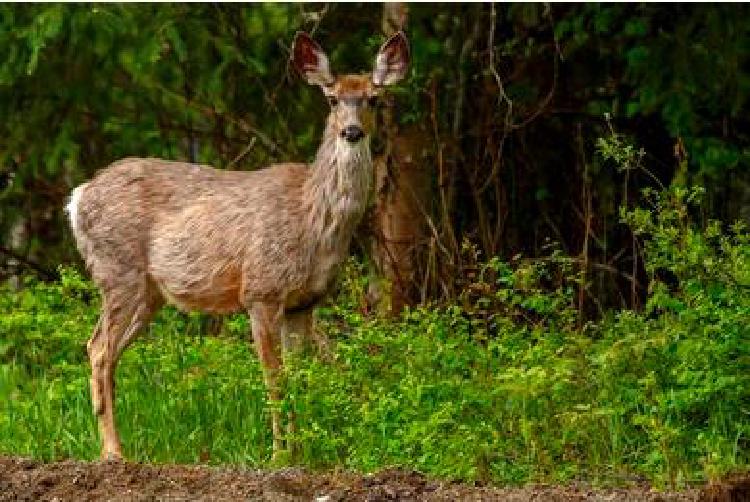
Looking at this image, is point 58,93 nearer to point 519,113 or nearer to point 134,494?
point 519,113

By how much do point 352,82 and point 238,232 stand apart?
2.90 feet

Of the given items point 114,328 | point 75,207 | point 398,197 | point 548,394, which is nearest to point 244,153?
point 398,197

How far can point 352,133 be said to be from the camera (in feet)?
29.6

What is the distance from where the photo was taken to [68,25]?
11500mm

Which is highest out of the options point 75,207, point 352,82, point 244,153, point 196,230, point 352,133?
point 352,82

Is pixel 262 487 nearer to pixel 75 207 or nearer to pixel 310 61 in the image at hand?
pixel 310 61

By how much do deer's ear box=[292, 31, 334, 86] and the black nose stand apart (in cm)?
40

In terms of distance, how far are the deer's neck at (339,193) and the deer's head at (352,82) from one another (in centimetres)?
8

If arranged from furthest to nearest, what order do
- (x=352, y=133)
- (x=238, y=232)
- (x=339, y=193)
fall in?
(x=238, y=232), (x=339, y=193), (x=352, y=133)

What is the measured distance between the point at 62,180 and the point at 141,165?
4.75 m

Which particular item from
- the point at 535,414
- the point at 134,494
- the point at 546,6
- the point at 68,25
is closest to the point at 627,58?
the point at 546,6

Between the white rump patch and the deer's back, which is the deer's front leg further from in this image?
the white rump patch

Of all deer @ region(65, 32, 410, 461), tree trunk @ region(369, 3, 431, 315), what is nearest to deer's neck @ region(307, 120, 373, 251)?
deer @ region(65, 32, 410, 461)

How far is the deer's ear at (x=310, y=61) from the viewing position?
30.8ft
